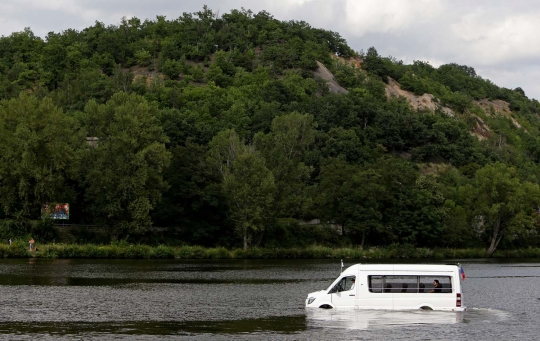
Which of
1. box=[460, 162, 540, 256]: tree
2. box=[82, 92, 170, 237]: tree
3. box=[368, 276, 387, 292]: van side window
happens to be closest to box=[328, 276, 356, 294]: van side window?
box=[368, 276, 387, 292]: van side window

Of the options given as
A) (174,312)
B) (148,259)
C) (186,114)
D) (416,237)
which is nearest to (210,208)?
(148,259)

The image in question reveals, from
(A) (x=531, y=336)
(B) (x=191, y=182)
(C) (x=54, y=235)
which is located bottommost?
(A) (x=531, y=336)

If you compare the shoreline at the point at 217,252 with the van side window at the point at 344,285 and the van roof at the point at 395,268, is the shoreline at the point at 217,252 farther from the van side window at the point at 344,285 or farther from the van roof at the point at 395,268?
the van roof at the point at 395,268

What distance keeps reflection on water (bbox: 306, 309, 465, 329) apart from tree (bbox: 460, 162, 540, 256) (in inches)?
3677

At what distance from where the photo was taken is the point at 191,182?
407 ft

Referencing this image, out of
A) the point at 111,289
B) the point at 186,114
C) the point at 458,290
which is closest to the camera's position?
Answer: the point at 458,290

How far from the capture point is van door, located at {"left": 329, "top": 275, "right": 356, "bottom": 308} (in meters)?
51.2

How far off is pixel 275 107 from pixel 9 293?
144130 millimetres

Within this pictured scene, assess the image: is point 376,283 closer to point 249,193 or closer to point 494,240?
point 249,193

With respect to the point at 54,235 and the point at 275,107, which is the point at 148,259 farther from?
the point at 275,107

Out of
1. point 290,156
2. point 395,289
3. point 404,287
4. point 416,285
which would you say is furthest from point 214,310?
point 290,156

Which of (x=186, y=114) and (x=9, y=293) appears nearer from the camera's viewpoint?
(x=9, y=293)

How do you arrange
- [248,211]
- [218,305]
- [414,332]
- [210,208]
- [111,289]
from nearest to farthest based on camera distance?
[414,332]
[218,305]
[111,289]
[248,211]
[210,208]

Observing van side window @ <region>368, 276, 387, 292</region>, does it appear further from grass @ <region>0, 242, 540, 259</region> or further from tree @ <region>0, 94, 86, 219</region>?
tree @ <region>0, 94, 86, 219</region>
